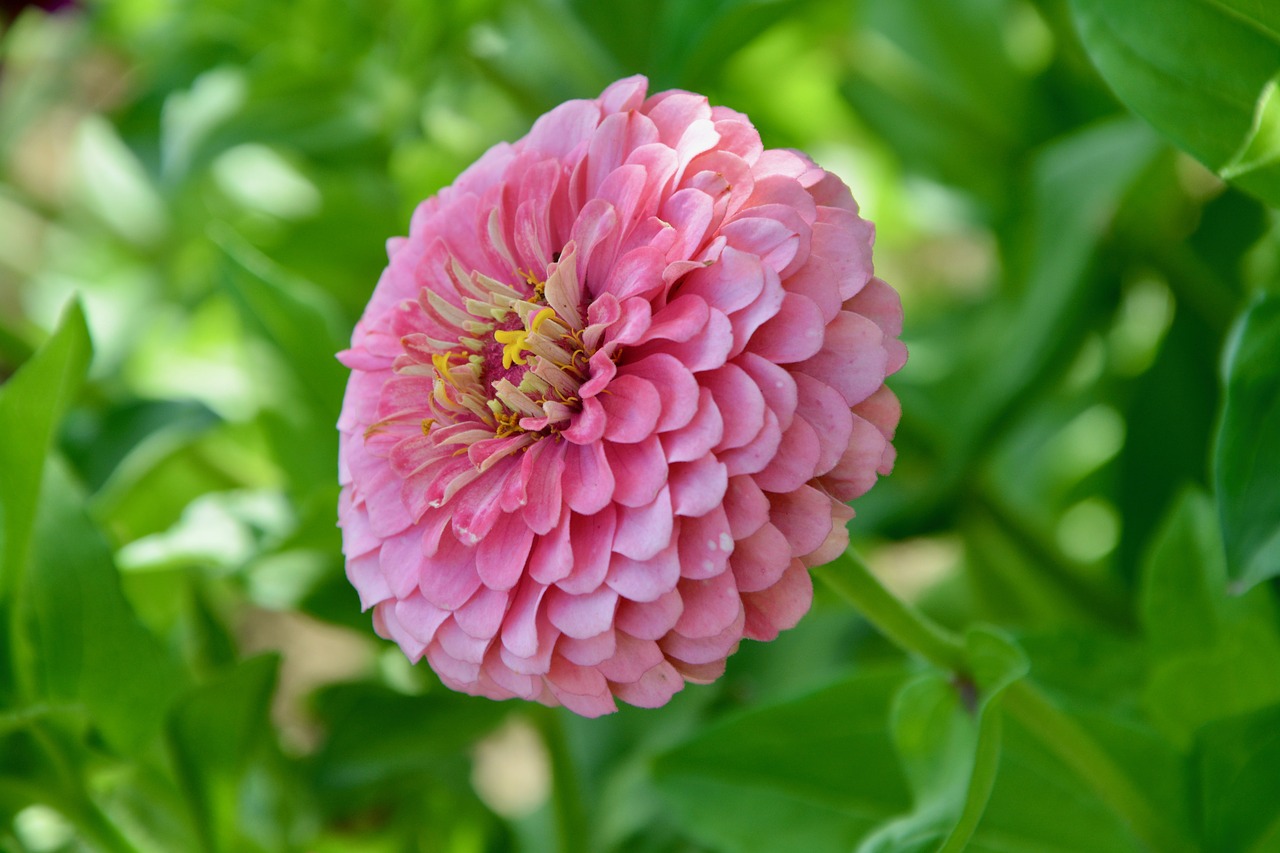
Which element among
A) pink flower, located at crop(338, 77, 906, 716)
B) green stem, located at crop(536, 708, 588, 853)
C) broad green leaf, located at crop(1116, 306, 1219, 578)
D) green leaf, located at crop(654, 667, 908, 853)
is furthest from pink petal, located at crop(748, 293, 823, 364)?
broad green leaf, located at crop(1116, 306, 1219, 578)

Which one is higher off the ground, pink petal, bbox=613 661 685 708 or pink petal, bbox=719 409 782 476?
pink petal, bbox=719 409 782 476

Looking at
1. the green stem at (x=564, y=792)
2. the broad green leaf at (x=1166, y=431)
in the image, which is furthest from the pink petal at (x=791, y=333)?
the broad green leaf at (x=1166, y=431)

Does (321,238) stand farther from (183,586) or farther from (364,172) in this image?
(183,586)

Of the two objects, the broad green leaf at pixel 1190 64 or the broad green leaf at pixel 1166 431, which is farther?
the broad green leaf at pixel 1166 431

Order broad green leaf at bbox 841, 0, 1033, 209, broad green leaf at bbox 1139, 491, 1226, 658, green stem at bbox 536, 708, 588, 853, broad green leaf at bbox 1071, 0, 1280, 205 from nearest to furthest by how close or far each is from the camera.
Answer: broad green leaf at bbox 1071, 0, 1280, 205
broad green leaf at bbox 1139, 491, 1226, 658
green stem at bbox 536, 708, 588, 853
broad green leaf at bbox 841, 0, 1033, 209

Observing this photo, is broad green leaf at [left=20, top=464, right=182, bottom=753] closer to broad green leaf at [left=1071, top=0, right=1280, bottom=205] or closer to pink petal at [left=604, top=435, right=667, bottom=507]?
pink petal at [left=604, top=435, right=667, bottom=507]

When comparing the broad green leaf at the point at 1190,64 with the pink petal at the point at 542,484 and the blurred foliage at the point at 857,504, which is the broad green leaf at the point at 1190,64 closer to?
the blurred foliage at the point at 857,504

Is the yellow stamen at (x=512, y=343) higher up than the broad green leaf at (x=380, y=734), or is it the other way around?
the yellow stamen at (x=512, y=343)
